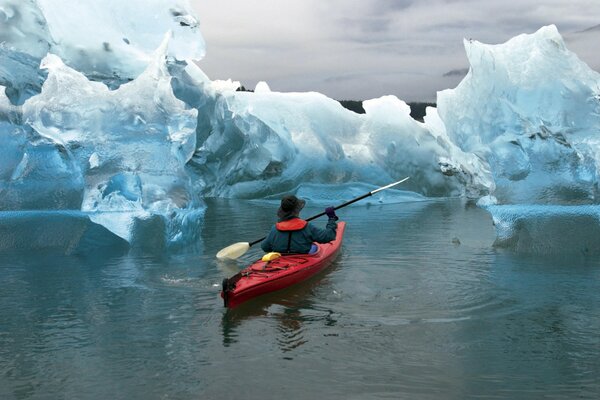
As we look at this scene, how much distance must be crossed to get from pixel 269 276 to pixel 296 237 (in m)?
0.90

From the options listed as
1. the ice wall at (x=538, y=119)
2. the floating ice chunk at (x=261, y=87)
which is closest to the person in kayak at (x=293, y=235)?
the ice wall at (x=538, y=119)

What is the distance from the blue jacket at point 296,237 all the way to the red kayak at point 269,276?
0.10 m

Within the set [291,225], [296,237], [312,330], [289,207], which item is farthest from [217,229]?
[312,330]

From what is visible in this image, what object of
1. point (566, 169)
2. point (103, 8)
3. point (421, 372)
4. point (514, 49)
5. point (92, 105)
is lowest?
point (421, 372)

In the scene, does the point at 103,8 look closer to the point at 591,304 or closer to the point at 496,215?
the point at 496,215

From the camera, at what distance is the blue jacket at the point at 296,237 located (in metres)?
7.53

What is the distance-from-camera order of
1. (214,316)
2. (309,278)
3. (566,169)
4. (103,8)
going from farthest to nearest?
1. (103,8)
2. (566,169)
3. (309,278)
4. (214,316)

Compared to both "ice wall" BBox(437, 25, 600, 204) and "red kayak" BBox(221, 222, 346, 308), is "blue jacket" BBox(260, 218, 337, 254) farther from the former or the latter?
"ice wall" BBox(437, 25, 600, 204)

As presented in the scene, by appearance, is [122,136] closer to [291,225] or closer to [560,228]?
[291,225]

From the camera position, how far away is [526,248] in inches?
384

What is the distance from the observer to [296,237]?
24.9ft

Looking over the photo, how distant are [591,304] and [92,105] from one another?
782 centimetres

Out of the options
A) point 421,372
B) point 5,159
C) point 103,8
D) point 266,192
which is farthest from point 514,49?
point 266,192

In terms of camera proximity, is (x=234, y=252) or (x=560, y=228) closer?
(x=234, y=252)
